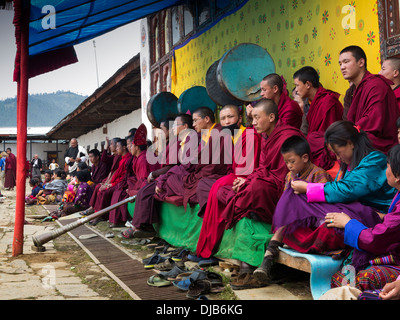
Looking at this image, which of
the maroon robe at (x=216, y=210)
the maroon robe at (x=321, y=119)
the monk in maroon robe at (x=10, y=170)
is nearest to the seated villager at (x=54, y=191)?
the monk in maroon robe at (x=10, y=170)

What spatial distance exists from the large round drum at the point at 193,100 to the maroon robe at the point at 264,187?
10.9 feet

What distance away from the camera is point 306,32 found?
4945 millimetres

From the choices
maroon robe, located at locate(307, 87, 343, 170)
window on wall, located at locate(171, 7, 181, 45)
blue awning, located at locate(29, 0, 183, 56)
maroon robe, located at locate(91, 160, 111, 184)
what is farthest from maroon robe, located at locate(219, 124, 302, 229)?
maroon robe, located at locate(91, 160, 111, 184)

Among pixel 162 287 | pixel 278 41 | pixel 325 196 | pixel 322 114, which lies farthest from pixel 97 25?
pixel 325 196

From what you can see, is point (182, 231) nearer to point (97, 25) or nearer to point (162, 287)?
point (162, 287)

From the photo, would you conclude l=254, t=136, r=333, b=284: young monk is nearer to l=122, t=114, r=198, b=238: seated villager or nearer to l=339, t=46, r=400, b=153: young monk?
l=339, t=46, r=400, b=153: young monk

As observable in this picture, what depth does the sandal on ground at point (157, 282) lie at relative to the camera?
341 centimetres

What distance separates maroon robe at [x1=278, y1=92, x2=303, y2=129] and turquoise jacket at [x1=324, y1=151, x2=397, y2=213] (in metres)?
1.61

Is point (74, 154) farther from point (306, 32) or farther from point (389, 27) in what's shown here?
point (389, 27)

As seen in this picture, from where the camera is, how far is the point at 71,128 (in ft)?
76.0

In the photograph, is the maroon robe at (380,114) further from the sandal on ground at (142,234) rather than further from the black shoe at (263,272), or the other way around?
the sandal on ground at (142,234)

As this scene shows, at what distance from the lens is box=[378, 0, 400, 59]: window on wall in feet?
12.2

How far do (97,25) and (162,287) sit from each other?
4.64 meters

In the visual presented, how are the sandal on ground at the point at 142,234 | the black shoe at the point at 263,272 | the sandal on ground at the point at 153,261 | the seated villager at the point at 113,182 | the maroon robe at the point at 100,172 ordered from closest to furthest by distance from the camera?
the black shoe at the point at 263,272
the sandal on ground at the point at 153,261
the sandal on ground at the point at 142,234
the seated villager at the point at 113,182
the maroon robe at the point at 100,172
